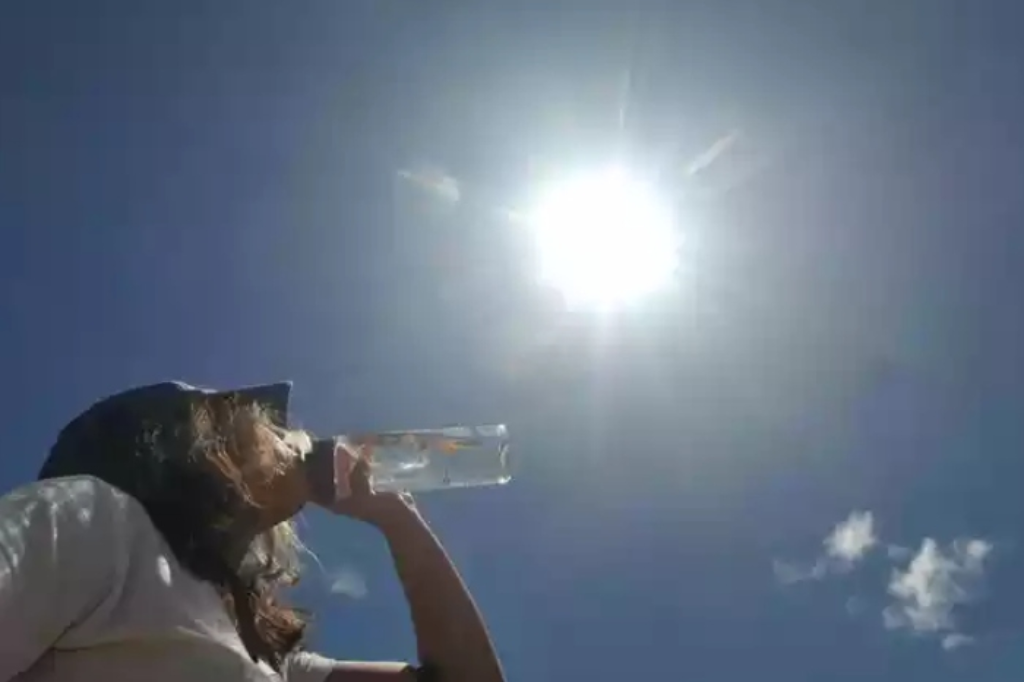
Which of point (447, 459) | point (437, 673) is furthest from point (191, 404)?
point (447, 459)

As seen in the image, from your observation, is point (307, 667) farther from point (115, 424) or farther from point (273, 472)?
point (115, 424)

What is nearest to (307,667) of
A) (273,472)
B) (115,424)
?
(273,472)

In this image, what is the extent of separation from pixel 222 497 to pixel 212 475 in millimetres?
51

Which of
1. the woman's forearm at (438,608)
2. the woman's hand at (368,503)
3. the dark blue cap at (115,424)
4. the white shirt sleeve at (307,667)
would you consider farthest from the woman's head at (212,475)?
the woman's forearm at (438,608)

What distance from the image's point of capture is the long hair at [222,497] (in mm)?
2305

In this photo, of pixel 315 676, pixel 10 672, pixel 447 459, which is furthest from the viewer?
pixel 447 459

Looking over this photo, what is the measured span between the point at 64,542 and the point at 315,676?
3.80 feet

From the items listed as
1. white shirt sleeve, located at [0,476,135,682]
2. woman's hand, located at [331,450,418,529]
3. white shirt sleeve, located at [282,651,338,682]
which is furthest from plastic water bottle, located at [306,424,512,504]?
white shirt sleeve, located at [0,476,135,682]

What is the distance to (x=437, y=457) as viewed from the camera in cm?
486

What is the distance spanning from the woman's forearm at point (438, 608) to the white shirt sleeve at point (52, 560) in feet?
4.01

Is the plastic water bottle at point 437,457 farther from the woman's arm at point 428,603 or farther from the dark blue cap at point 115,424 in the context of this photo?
the dark blue cap at point 115,424

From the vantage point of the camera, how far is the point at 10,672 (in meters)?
1.83

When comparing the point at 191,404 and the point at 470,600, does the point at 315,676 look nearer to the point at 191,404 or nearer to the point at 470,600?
the point at 470,600

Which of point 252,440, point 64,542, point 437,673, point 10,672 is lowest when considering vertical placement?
point 437,673
